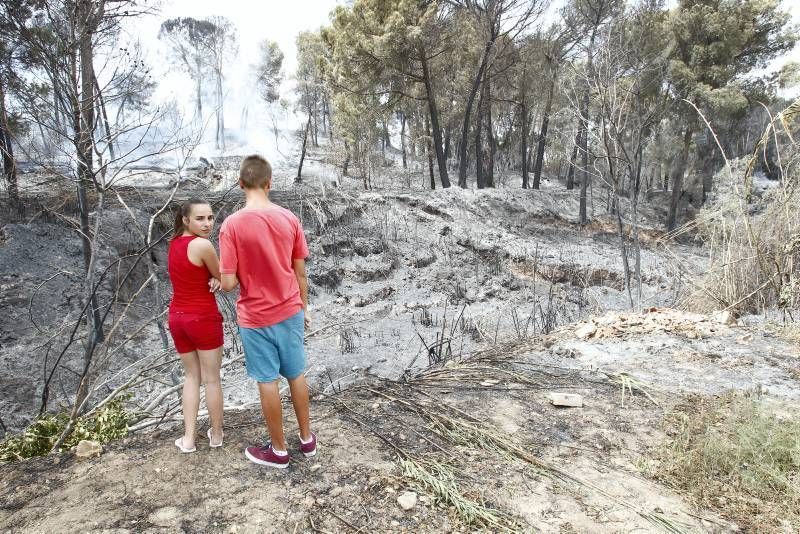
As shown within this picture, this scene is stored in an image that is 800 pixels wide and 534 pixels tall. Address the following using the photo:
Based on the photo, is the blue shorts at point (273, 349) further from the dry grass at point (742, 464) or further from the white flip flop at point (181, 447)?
the dry grass at point (742, 464)

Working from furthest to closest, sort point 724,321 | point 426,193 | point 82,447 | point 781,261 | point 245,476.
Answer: point 426,193, point 781,261, point 724,321, point 82,447, point 245,476

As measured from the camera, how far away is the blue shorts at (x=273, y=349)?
2168 millimetres

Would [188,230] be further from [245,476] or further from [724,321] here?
[724,321]

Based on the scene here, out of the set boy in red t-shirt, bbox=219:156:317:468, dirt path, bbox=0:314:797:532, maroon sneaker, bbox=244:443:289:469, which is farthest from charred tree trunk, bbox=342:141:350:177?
maroon sneaker, bbox=244:443:289:469

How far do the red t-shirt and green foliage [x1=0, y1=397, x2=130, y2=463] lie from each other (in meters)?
1.24

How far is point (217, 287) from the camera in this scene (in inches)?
90.6

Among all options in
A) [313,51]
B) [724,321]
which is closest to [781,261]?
[724,321]

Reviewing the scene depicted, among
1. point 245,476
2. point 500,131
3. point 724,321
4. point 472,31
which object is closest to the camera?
point 245,476

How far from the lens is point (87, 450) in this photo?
2365 millimetres

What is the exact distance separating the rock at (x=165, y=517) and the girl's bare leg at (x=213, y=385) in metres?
0.48

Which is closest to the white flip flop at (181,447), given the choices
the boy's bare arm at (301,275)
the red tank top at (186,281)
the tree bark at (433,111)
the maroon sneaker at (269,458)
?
the maroon sneaker at (269,458)

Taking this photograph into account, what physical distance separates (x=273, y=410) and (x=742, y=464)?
235cm

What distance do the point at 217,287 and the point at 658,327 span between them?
167 inches

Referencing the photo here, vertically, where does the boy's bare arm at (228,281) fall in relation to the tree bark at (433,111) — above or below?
below
